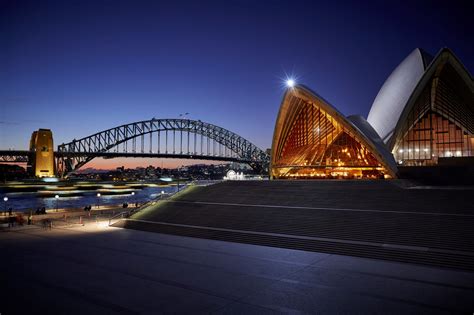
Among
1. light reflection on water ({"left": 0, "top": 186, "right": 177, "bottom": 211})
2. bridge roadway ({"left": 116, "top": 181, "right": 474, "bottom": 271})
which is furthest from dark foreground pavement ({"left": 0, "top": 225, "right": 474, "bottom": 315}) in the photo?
light reflection on water ({"left": 0, "top": 186, "right": 177, "bottom": 211})

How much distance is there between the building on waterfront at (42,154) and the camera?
50891 mm

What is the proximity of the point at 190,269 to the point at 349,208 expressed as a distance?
689 cm

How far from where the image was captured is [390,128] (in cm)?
2225

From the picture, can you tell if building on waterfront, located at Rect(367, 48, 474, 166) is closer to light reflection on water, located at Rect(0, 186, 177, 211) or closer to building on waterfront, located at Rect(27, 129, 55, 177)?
light reflection on water, located at Rect(0, 186, 177, 211)

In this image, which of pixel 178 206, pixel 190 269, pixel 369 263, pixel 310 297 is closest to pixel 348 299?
pixel 310 297

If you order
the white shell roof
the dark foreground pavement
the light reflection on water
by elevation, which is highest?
the white shell roof

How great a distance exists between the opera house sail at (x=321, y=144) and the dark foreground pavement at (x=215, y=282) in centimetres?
1195

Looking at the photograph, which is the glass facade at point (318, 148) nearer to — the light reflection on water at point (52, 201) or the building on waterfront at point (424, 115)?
the building on waterfront at point (424, 115)

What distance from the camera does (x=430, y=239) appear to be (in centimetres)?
924

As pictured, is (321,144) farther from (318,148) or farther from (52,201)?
(52,201)

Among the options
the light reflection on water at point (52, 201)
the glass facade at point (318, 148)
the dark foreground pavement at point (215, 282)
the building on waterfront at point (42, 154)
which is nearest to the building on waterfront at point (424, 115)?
the glass facade at point (318, 148)

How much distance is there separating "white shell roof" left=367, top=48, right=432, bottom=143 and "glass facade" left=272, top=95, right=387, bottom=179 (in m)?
2.51

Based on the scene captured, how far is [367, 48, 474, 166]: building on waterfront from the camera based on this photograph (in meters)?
21.5

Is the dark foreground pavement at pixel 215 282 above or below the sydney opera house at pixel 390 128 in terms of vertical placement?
below
